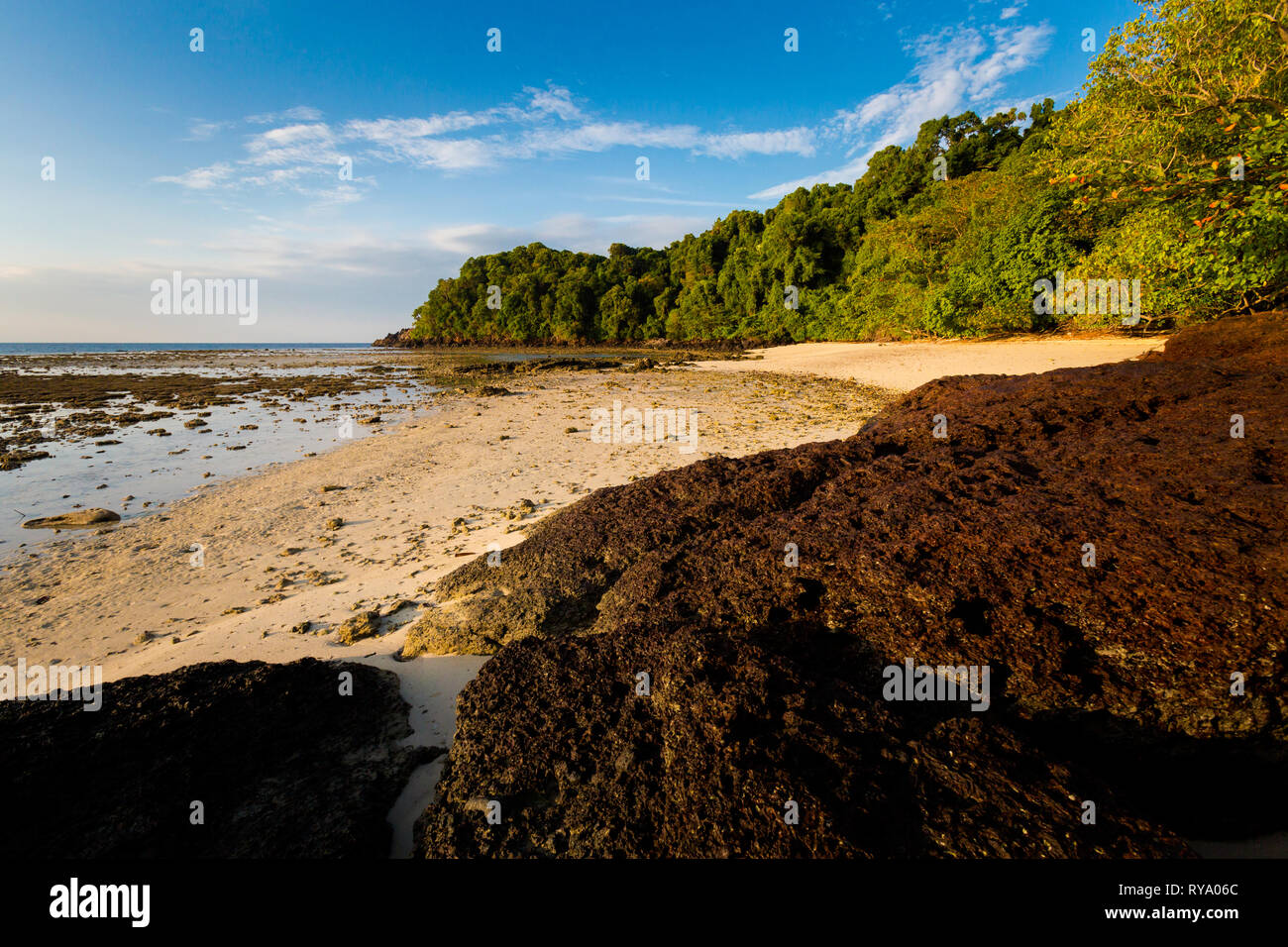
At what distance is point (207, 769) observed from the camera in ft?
7.55

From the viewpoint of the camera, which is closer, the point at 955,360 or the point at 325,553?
the point at 325,553

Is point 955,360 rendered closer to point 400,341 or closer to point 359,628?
point 359,628

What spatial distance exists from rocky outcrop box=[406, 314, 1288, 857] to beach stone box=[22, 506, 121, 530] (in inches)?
322

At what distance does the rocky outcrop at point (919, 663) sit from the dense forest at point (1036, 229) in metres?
A: 10.4

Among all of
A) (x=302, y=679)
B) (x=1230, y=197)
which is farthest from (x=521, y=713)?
(x=1230, y=197)

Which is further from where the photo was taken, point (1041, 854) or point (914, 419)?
point (914, 419)

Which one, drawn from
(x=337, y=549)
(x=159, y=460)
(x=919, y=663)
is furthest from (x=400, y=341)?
(x=919, y=663)

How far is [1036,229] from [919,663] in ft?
105

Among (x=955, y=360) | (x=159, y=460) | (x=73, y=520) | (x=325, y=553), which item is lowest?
(x=325, y=553)

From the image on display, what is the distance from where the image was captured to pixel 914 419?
6113mm

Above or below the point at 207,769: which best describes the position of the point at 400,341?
above
